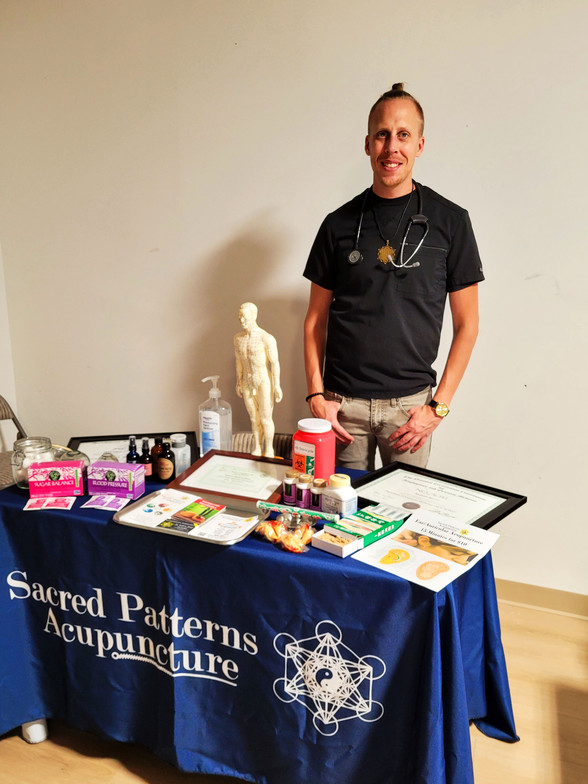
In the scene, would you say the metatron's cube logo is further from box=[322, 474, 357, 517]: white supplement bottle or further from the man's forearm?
the man's forearm

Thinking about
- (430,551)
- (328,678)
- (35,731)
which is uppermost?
(430,551)

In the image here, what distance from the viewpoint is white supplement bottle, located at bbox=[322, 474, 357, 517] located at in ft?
4.33

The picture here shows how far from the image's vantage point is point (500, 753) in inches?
65.6

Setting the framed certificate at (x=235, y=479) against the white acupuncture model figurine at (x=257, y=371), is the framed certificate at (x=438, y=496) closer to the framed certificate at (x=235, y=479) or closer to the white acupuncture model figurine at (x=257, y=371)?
the framed certificate at (x=235, y=479)

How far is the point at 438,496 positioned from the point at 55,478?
101 cm

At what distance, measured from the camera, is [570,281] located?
207 cm

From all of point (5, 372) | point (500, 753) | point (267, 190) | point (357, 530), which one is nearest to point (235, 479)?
point (357, 530)

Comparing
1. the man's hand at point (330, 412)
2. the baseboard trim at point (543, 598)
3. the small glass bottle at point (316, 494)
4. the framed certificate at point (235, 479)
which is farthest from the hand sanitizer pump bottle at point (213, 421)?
the baseboard trim at point (543, 598)

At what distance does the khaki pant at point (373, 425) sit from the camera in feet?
6.15

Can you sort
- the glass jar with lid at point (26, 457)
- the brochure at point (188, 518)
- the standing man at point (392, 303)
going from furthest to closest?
1. the standing man at point (392, 303)
2. the glass jar with lid at point (26, 457)
3. the brochure at point (188, 518)

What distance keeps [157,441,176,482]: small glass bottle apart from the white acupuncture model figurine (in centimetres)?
27

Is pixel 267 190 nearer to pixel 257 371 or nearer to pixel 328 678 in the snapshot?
pixel 257 371

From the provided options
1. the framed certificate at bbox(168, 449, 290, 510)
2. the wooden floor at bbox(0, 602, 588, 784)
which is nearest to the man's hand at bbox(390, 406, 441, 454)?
the framed certificate at bbox(168, 449, 290, 510)

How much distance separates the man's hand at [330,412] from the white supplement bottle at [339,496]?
460 mm
